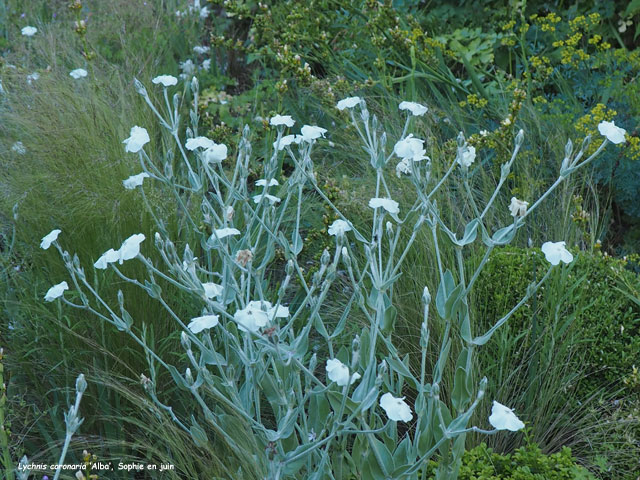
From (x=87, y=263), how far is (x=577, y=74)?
8.13 feet

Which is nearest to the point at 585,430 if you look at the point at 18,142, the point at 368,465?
the point at 368,465

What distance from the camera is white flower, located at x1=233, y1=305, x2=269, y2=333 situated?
131 centimetres

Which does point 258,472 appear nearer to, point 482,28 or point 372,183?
point 372,183

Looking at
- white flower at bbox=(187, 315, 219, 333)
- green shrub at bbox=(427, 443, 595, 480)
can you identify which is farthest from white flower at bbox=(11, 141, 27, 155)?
green shrub at bbox=(427, 443, 595, 480)

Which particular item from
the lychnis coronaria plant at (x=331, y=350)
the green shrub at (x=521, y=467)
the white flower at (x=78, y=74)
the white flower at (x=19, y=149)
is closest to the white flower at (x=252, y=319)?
the lychnis coronaria plant at (x=331, y=350)

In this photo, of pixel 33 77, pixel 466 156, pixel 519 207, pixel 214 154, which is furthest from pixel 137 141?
pixel 33 77

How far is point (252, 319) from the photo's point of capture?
132 centimetres

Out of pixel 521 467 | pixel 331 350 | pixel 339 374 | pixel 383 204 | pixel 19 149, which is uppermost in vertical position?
pixel 383 204

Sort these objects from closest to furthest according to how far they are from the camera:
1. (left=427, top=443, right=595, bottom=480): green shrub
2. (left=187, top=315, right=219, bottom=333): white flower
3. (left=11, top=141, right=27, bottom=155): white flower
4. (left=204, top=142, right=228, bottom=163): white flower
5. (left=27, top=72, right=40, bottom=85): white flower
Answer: (left=187, top=315, right=219, bottom=333): white flower → (left=204, top=142, right=228, bottom=163): white flower → (left=427, top=443, right=595, bottom=480): green shrub → (left=11, top=141, right=27, bottom=155): white flower → (left=27, top=72, right=40, bottom=85): white flower

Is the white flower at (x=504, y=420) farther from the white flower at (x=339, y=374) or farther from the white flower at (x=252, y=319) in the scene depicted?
the white flower at (x=252, y=319)

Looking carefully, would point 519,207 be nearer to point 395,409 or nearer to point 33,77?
point 395,409

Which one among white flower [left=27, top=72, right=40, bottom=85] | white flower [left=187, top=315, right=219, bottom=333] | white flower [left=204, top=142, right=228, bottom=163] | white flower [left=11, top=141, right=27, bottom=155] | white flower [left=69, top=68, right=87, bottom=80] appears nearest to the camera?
white flower [left=187, top=315, right=219, bottom=333]

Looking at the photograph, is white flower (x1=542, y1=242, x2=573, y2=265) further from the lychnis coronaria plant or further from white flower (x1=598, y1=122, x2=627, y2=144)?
white flower (x1=598, y1=122, x2=627, y2=144)

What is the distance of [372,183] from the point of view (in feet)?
8.92
